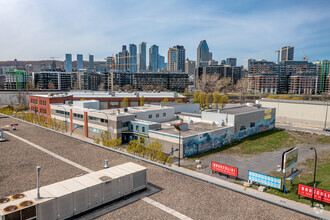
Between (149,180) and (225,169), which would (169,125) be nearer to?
(225,169)

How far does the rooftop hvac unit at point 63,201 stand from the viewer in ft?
44.6

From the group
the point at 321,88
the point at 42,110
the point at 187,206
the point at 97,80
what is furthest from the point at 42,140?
the point at 321,88

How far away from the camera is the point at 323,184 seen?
3212 cm

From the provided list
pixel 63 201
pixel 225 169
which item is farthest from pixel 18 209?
pixel 225 169

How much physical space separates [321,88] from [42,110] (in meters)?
208

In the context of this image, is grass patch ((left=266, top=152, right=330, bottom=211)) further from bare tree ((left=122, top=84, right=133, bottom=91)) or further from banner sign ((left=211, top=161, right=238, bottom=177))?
bare tree ((left=122, top=84, right=133, bottom=91))

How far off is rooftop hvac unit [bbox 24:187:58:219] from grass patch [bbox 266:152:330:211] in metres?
26.6

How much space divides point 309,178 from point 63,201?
34.6 m

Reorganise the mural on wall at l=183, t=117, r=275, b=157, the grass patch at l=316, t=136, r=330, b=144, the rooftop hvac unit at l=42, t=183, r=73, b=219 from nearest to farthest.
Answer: the rooftop hvac unit at l=42, t=183, r=73, b=219 < the mural on wall at l=183, t=117, r=275, b=157 < the grass patch at l=316, t=136, r=330, b=144

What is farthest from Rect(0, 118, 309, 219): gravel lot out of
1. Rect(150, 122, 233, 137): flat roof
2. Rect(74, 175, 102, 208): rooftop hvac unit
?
Rect(150, 122, 233, 137): flat roof

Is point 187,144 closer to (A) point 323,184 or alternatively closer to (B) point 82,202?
(A) point 323,184

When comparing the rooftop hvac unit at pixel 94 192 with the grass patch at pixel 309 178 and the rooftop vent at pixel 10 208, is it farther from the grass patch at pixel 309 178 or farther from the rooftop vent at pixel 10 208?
the grass patch at pixel 309 178

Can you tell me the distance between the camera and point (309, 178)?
114 ft

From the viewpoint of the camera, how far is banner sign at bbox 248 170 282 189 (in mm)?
30266
